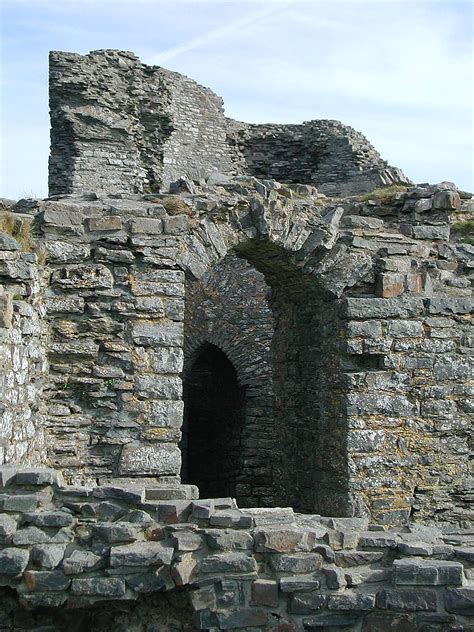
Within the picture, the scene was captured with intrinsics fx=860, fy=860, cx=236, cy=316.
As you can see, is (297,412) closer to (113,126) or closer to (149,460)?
(149,460)

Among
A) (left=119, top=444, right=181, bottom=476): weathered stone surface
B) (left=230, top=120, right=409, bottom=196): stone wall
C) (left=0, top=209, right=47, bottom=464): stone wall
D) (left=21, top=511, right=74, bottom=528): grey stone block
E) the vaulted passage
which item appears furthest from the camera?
(left=230, top=120, right=409, bottom=196): stone wall

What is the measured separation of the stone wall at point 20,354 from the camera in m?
5.90

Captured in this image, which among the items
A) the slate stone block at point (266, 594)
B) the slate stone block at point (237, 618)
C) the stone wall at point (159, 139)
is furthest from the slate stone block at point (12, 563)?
the stone wall at point (159, 139)

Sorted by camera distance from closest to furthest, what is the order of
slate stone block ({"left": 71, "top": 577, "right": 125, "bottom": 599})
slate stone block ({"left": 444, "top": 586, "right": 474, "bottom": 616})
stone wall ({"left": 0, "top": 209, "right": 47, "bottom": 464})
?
slate stone block ({"left": 444, "top": 586, "right": 474, "bottom": 616}) < slate stone block ({"left": 71, "top": 577, "right": 125, "bottom": 599}) < stone wall ({"left": 0, "top": 209, "right": 47, "bottom": 464})

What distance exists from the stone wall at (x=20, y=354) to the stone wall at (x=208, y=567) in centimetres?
82

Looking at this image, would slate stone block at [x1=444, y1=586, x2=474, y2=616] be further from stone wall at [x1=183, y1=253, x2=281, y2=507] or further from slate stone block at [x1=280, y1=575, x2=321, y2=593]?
stone wall at [x1=183, y1=253, x2=281, y2=507]

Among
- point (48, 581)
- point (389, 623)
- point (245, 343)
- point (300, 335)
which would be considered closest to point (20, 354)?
point (48, 581)

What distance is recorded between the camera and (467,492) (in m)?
8.31

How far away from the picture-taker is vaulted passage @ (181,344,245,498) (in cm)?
1345

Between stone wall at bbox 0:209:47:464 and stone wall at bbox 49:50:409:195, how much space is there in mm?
8991

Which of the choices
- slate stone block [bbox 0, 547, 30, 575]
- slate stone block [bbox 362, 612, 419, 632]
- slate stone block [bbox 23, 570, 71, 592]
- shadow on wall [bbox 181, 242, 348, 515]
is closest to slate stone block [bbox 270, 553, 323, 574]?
slate stone block [bbox 362, 612, 419, 632]

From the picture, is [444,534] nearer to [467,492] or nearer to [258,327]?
[467,492]

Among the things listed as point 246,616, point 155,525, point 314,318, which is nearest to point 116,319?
point 314,318

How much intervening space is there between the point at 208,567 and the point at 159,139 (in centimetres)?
1466
